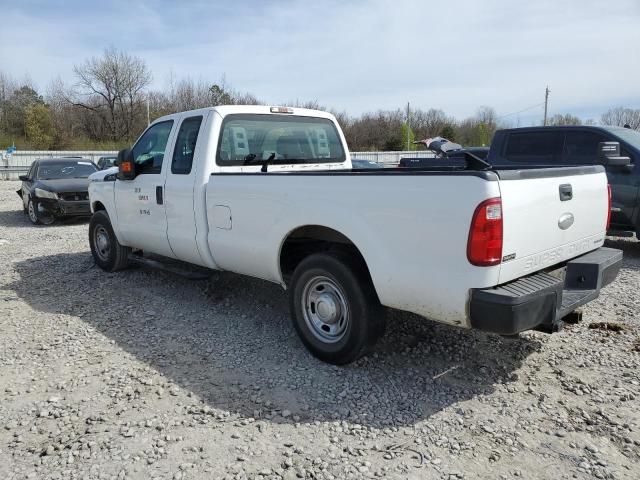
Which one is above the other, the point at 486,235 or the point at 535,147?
the point at 535,147

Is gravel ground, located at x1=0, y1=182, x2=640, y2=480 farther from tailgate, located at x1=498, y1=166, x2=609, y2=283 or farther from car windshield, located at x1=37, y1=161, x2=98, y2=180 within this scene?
car windshield, located at x1=37, y1=161, x2=98, y2=180

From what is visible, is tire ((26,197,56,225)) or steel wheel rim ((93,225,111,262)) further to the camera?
tire ((26,197,56,225))

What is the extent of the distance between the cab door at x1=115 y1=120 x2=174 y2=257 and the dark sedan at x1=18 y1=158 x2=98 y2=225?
19.2 ft

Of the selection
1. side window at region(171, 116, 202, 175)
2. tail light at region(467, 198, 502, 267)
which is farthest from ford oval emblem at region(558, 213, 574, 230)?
side window at region(171, 116, 202, 175)

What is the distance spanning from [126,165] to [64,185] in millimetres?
6980

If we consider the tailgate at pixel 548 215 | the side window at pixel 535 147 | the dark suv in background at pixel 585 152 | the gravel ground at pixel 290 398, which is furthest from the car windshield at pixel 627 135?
the tailgate at pixel 548 215

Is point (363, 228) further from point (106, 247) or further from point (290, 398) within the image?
point (106, 247)

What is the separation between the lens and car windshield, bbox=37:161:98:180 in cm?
1253

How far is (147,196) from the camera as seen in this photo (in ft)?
18.6

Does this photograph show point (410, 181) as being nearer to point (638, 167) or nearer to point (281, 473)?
point (281, 473)

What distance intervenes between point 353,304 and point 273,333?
130 cm

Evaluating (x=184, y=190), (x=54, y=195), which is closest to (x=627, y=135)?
(x=184, y=190)

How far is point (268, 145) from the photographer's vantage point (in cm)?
530

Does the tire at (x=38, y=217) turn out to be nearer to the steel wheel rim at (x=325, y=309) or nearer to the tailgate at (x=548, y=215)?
the steel wheel rim at (x=325, y=309)
